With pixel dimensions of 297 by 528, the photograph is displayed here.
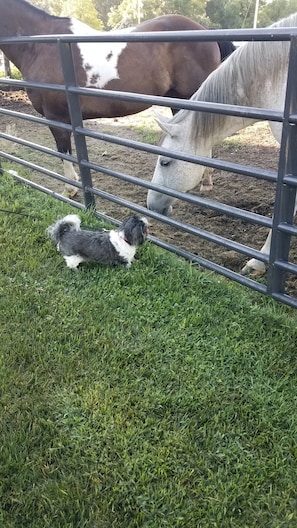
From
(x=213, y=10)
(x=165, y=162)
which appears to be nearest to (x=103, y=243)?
(x=165, y=162)

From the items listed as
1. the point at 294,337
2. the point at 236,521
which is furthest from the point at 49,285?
the point at 236,521

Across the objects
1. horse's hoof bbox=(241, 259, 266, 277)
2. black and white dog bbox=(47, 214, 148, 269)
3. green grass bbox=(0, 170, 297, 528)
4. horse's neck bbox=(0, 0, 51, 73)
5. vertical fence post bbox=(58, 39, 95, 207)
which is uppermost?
horse's neck bbox=(0, 0, 51, 73)

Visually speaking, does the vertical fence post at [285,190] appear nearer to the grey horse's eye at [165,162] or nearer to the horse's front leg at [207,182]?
the grey horse's eye at [165,162]

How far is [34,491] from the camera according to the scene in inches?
63.0

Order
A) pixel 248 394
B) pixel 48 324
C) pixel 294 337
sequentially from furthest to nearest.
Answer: pixel 48 324 → pixel 294 337 → pixel 248 394

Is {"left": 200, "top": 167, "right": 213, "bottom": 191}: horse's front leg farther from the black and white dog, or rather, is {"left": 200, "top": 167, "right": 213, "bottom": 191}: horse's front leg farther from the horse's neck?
the horse's neck

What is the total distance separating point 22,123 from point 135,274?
5.80 metres

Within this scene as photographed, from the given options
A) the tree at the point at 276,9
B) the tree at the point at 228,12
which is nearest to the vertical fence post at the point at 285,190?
the tree at the point at 228,12

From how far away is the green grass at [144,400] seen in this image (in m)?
1.55

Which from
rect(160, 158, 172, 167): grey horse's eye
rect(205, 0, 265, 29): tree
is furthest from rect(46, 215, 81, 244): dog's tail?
rect(205, 0, 265, 29): tree

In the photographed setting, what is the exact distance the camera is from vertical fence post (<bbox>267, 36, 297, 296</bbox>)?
191 cm

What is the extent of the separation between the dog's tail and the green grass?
10.6 inches

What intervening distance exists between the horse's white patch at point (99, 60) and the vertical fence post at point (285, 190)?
3.13m

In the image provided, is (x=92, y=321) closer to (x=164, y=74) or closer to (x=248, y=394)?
(x=248, y=394)
